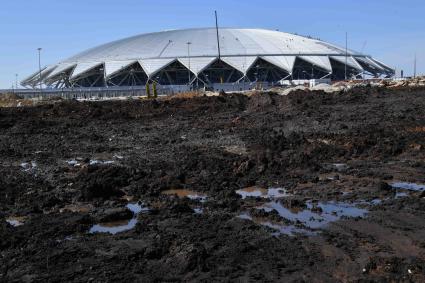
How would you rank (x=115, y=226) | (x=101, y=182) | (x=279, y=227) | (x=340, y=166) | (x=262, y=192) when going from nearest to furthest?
(x=279, y=227)
(x=115, y=226)
(x=262, y=192)
(x=101, y=182)
(x=340, y=166)

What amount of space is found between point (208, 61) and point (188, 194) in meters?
60.1

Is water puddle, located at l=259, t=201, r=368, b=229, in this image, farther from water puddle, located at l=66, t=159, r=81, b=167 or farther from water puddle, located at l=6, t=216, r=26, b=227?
water puddle, located at l=66, t=159, r=81, b=167

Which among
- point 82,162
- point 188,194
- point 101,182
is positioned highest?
point 101,182

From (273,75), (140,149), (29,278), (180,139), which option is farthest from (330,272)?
(273,75)

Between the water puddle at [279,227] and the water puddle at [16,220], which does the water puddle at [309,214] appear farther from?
the water puddle at [16,220]

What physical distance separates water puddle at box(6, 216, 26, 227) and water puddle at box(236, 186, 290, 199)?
14.1 ft

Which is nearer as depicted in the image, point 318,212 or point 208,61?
point 318,212

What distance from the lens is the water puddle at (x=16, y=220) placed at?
976 centimetres

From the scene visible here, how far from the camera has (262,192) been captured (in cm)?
1209

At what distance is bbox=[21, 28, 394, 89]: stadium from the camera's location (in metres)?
71.8

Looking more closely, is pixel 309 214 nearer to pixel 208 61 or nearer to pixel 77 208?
pixel 77 208

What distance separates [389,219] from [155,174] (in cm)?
642

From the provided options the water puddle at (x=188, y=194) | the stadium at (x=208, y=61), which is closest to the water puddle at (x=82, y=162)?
the water puddle at (x=188, y=194)

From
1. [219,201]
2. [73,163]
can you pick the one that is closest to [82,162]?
[73,163]
